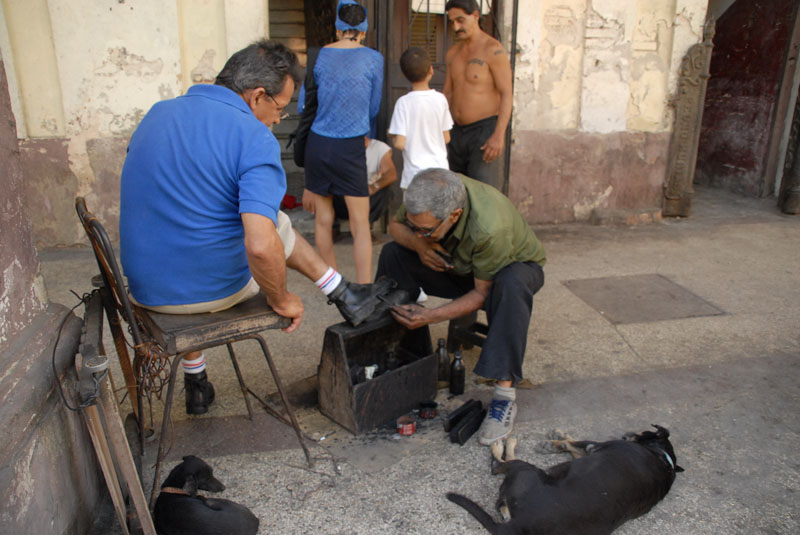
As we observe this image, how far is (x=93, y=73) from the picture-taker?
5.07 metres

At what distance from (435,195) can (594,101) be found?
14.2 ft

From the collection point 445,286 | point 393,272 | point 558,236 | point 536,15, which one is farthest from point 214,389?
point 536,15

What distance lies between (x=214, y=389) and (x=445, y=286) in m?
1.35

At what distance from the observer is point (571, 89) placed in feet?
21.0

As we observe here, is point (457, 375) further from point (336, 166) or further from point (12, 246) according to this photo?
point (12, 246)

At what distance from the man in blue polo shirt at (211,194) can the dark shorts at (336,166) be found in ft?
5.52

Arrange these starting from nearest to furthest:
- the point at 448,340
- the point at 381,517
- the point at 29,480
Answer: the point at 29,480, the point at 381,517, the point at 448,340

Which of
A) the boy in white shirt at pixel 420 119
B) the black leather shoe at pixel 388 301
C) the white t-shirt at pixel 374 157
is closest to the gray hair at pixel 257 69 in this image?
the black leather shoe at pixel 388 301

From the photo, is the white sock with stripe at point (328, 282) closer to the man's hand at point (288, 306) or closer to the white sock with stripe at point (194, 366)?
the man's hand at point (288, 306)

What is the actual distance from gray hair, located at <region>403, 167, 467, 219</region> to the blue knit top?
1495 mm

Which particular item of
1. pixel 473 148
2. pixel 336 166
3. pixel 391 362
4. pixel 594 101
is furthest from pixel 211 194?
pixel 594 101

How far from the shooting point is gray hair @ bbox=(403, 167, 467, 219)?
2777 mm

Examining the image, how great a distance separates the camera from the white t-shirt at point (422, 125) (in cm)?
441

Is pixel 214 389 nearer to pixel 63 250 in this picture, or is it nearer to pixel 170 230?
pixel 170 230
